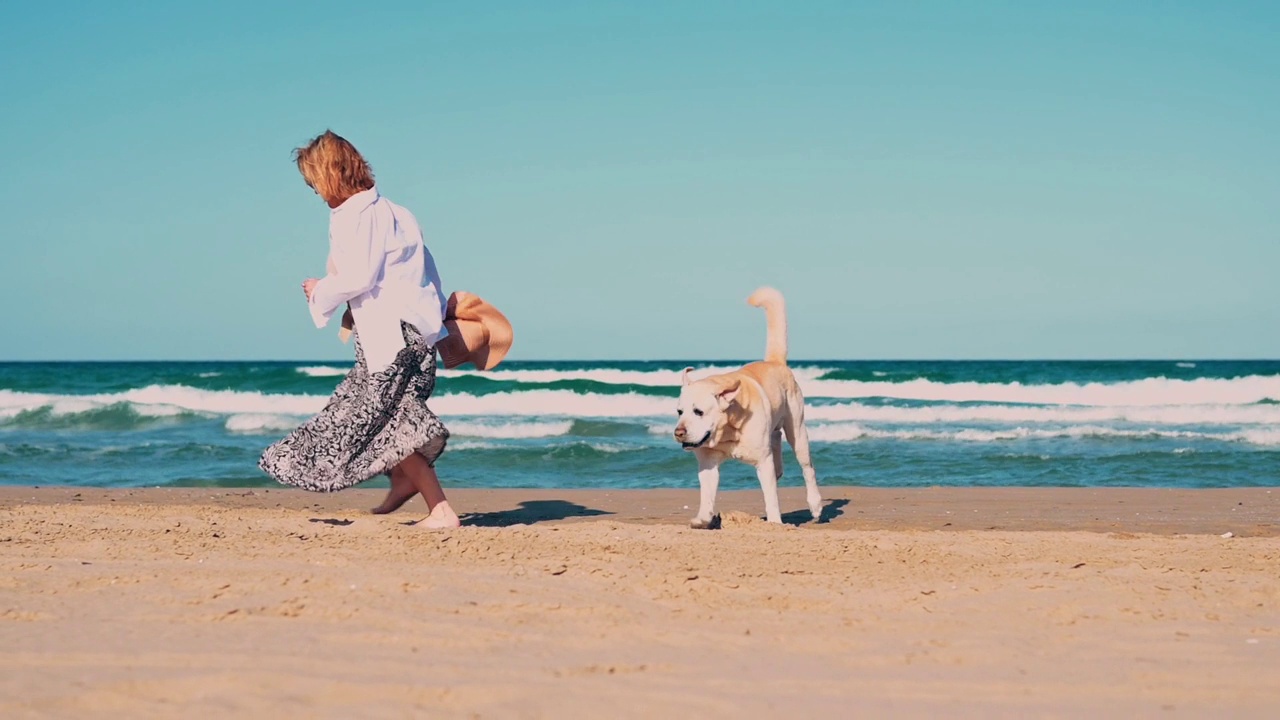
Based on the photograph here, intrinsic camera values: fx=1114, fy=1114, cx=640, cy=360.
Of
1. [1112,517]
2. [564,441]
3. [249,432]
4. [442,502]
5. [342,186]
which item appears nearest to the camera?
[342,186]

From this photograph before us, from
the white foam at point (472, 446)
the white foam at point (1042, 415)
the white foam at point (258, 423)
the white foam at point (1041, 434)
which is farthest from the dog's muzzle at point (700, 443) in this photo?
the white foam at point (1042, 415)

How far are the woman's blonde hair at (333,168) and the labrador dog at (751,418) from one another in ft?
6.48

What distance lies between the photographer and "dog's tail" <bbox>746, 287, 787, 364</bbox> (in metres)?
7.11

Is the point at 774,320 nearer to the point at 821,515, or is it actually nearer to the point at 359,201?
the point at 821,515

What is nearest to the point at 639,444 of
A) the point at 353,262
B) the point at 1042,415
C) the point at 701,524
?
the point at 701,524

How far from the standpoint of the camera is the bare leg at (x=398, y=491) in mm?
6250

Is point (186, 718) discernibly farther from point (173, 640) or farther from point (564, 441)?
point (564, 441)

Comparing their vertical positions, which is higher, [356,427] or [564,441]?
[356,427]

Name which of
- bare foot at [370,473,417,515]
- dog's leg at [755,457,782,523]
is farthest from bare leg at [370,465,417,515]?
dog's leg at [755,457,782,523]

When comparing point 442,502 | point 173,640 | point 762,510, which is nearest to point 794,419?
point 762,510

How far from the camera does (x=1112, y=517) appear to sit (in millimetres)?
7699

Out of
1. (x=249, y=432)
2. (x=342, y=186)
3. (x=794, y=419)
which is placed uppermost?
(x=342, y=186)

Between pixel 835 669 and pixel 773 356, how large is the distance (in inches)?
168

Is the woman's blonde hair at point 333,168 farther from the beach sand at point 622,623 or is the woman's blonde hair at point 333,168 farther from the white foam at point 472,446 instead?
the white foam at point 472,446
